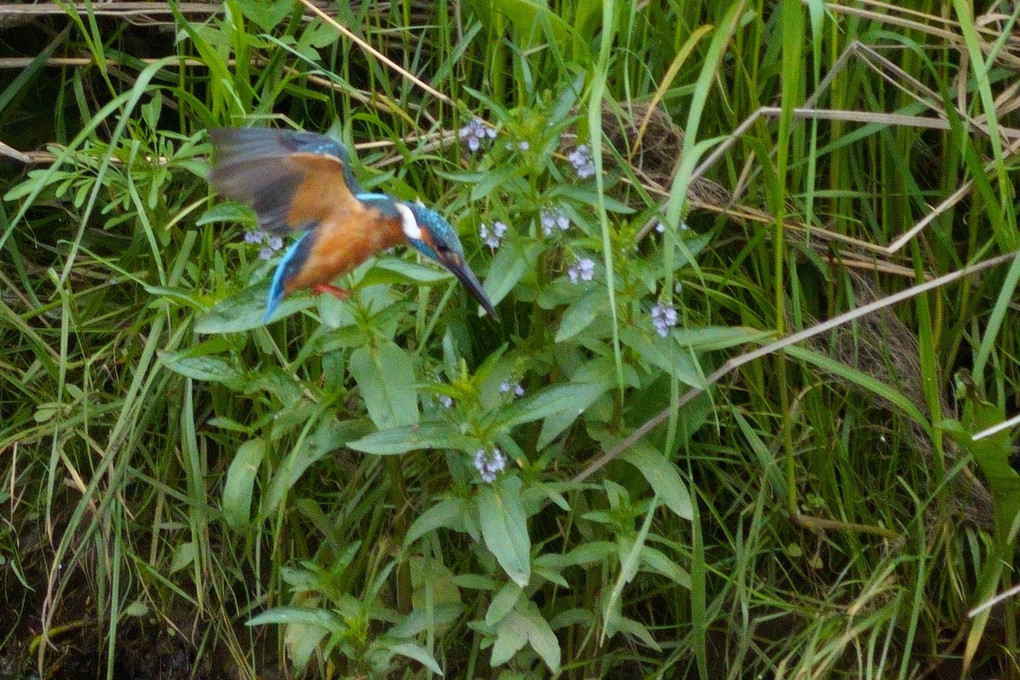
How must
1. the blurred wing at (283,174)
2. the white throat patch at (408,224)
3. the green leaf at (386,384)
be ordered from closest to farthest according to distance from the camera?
the blurred wing at (283,174), the white throat patch at (408,224), the green leaf at (386,384)

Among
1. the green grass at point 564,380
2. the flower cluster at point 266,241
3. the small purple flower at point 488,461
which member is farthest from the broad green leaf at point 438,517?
the flower cluster at point 266,241

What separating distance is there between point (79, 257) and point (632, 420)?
141cm

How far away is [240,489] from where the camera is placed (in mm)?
2037

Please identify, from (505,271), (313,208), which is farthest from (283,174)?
(505,271)

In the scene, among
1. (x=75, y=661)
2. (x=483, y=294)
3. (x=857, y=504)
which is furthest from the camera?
(x=75, y=661)

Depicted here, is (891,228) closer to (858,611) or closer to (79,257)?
(858,611)

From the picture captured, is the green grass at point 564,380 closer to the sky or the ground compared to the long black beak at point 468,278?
closer to the ground

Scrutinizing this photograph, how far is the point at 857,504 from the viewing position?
7.49ft

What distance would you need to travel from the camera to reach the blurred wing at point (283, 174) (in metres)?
1.60

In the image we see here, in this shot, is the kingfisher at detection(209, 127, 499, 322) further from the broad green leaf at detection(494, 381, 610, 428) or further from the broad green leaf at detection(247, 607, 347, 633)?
the broad green leaf at detection(247, 607, 347, 633)

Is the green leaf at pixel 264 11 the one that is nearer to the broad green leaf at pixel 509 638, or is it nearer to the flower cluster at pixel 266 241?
the flower cluster at pixel 266 241

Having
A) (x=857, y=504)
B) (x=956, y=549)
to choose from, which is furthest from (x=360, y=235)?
(x=956, y=549)

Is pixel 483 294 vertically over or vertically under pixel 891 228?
over

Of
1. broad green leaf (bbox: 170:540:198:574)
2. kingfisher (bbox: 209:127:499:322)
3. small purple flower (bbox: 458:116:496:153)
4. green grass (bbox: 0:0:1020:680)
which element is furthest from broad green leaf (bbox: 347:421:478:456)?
broad green leaf (bbox: 170:540:198:574)
